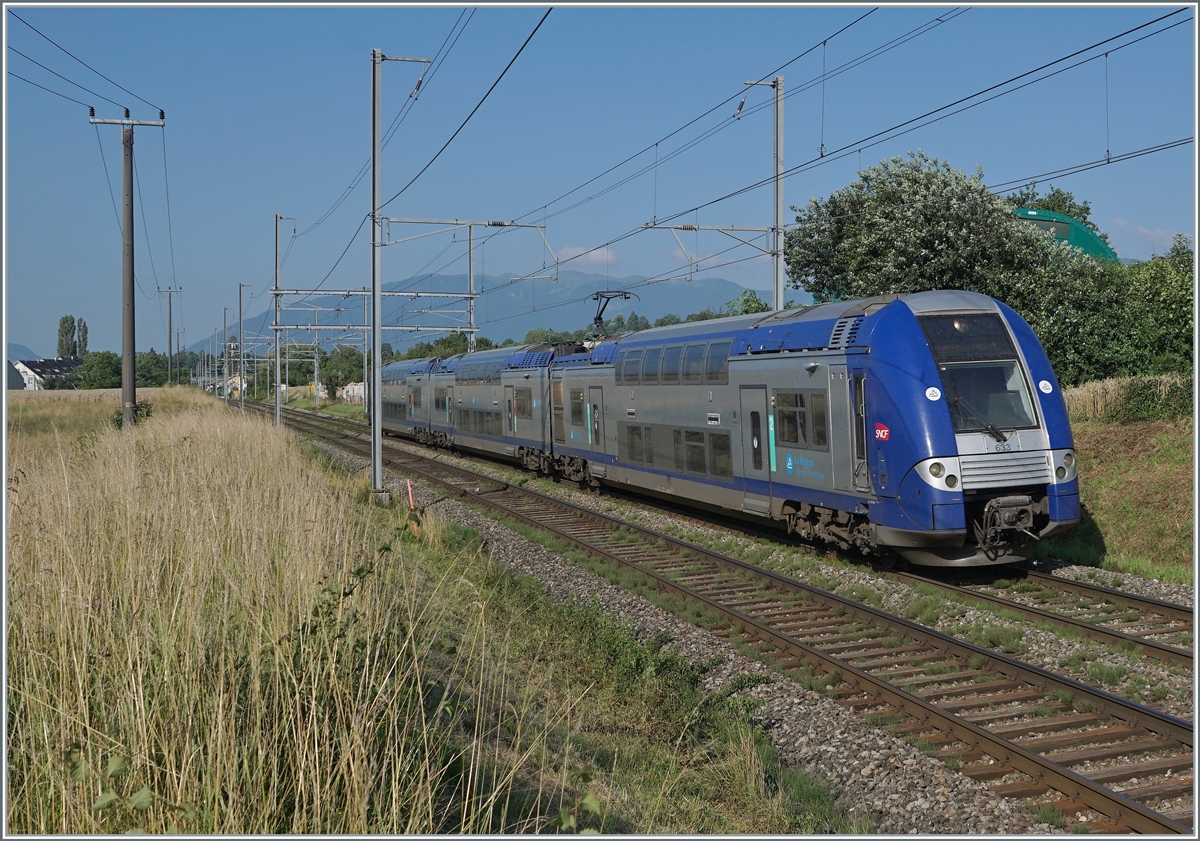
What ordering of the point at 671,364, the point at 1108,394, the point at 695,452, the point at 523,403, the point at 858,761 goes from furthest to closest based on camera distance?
1. the point at 523,403
2. the point at 1108,394
3. the point at 671,364
4. the point at 695,452
5. the point at 858,761

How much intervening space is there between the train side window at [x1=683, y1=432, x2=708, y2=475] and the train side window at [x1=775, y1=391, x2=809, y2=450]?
8.28 ft

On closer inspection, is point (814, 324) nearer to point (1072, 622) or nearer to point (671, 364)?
point (671, 364)

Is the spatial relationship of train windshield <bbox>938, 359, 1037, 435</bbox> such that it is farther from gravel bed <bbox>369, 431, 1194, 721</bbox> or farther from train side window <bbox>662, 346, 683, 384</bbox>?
train side window <bbox>662, 346, 683, 384</bbox>

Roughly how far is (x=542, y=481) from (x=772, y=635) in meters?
16.0

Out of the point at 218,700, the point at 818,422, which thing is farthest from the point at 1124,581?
the point at 218,700

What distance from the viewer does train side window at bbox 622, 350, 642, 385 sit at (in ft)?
62.1

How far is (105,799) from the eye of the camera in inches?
128

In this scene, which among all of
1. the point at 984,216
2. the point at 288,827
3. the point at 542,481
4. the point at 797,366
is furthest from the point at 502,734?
the point at 984,216

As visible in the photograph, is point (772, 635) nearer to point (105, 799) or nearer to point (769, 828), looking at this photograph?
point (769, 828)

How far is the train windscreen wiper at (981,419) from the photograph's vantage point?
36.8ft

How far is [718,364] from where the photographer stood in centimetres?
1545

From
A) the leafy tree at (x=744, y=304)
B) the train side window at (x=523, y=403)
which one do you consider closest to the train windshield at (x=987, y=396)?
the train side window at (x=523, y=403)

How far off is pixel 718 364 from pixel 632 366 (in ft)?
12.9

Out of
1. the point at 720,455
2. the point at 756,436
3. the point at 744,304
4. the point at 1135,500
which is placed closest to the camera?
the point at 756,436
